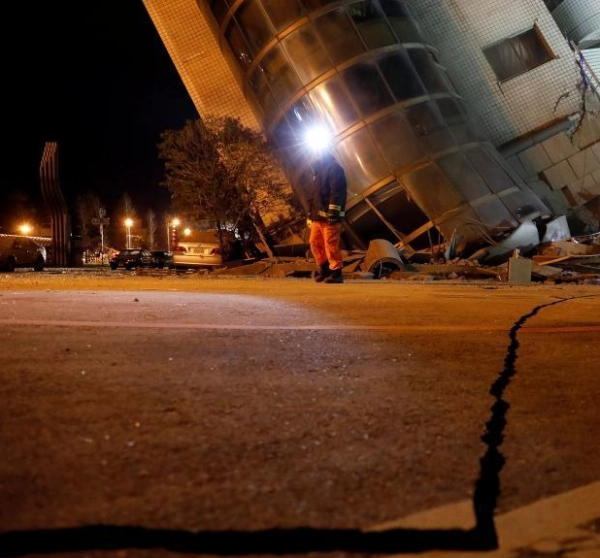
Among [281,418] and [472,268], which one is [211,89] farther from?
[281,418]

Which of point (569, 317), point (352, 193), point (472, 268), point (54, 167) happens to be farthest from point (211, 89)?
point (569, 317)

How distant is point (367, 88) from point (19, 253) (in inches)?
545

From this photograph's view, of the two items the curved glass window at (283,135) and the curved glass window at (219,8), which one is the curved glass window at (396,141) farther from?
the curved glass window at (219,8)

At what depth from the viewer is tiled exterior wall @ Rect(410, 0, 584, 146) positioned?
1623 centimetres

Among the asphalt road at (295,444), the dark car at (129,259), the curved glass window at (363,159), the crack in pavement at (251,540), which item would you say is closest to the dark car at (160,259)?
the dark car at (129,259)

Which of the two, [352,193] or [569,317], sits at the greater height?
[352,193]

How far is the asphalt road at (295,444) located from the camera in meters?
1.52

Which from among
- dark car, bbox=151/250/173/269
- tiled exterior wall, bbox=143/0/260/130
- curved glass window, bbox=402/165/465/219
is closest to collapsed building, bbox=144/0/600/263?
curved glass window, bbox=402/165/465/219

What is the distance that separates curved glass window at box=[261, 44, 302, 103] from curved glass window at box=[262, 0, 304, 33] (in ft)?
1.82

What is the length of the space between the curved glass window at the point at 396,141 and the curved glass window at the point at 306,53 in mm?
2044

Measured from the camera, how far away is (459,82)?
54.6 ft

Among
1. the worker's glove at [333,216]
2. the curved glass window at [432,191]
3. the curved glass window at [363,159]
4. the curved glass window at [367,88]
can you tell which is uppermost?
the curved glass window at [367,88]

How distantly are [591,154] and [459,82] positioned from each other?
413 cm

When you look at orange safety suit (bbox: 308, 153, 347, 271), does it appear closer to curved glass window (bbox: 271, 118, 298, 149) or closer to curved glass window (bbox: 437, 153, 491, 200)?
curved glass window (bbox: 437, 153, 491, 200)
